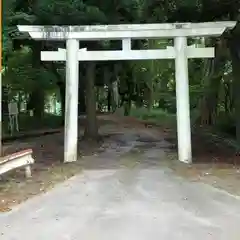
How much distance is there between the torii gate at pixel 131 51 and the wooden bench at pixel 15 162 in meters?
2.74

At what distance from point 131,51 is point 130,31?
19.9 inches

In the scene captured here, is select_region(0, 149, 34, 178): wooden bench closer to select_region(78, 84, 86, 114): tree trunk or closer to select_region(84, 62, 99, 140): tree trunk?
select_region(84, 62, 99, 140): tree trunk

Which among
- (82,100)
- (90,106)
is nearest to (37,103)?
(82,100)

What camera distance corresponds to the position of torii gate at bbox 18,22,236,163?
41.9 feet

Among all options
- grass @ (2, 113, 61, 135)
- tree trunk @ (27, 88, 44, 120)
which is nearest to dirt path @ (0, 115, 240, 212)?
grass @ (2, 113, 61, 135)

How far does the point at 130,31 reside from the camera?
505 inches

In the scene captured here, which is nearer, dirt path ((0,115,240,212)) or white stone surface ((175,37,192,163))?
dirt path ((0,115,240,212))

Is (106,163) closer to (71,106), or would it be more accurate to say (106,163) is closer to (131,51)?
(71,106)

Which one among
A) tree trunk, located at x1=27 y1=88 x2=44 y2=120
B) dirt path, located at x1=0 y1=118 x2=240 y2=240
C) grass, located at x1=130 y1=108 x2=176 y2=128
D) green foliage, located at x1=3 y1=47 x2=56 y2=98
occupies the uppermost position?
green foliage, located at x1=3 y1=47 x2=56 y2=98

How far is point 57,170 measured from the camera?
11250 millimetres

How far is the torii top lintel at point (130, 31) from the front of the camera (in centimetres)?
1273

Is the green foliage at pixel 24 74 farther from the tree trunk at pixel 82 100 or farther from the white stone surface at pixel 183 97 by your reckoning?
the white stone surface at pixel 183 97

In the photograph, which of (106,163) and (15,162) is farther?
(106,163)

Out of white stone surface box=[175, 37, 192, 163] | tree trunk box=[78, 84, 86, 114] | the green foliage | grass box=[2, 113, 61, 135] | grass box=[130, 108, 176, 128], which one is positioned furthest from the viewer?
grass box=[130, 108, 176, 128]
